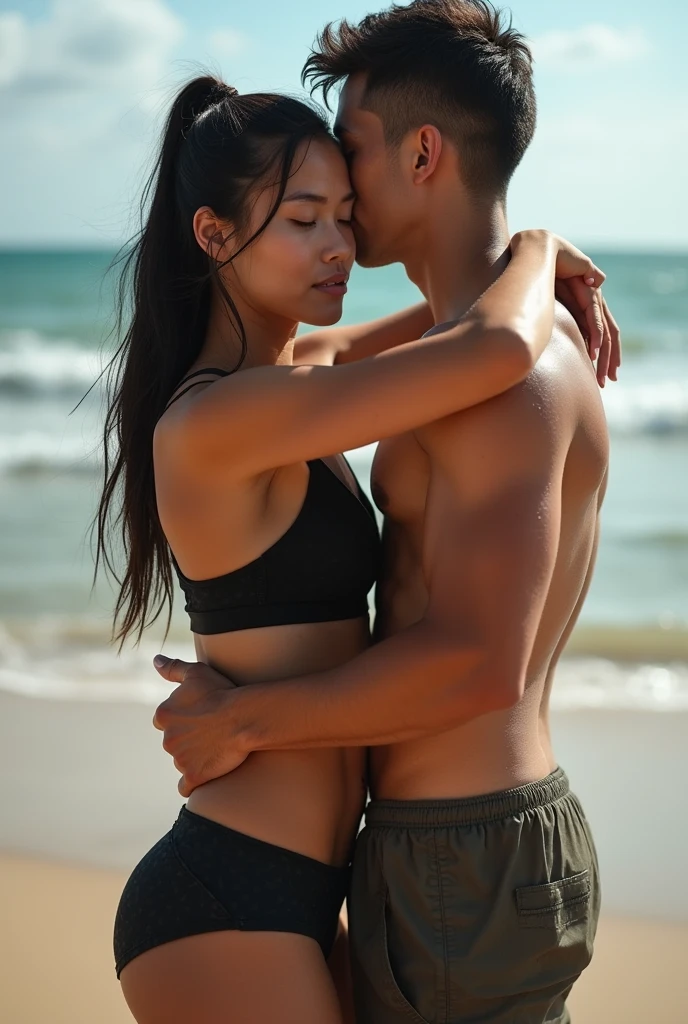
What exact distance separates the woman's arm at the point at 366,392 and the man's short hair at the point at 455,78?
1.38ft

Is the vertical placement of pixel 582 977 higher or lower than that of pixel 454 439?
lower

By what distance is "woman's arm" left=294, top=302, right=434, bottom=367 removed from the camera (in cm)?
331

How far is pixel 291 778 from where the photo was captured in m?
2.32

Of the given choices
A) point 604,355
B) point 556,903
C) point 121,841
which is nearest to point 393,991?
point 556,903

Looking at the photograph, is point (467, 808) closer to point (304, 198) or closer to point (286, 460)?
point (286, 460)

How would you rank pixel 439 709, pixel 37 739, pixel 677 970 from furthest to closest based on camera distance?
pixel 37 739, pixel 677 970, pixel 439 709

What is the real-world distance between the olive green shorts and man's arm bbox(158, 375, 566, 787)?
0.70 ft

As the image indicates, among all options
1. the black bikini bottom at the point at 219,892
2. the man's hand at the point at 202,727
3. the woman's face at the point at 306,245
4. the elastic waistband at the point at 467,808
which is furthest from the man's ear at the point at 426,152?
the black bikini bottom at the point at 219,892

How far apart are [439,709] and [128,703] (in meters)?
3.93

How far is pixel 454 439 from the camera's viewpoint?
7.17 ft

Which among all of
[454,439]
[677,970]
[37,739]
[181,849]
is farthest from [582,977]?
[37,739]

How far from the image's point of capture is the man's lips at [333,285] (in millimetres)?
2615

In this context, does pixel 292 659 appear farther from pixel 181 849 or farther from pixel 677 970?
pixel 677 970

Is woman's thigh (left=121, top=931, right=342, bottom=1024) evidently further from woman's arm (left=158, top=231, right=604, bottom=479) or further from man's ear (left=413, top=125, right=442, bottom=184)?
man's ear (left=413, top=125, right=442, bottom=184)
